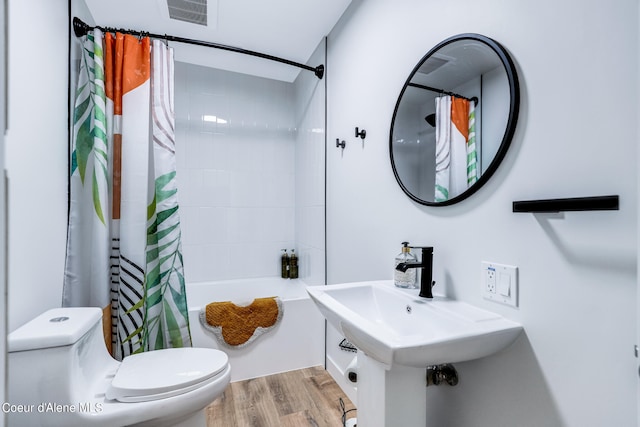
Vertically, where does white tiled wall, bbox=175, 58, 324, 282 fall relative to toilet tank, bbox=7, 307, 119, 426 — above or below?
above

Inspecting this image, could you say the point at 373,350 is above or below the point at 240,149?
below

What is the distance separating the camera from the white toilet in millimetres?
1064

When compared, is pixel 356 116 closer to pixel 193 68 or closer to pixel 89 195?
pixel 89 195

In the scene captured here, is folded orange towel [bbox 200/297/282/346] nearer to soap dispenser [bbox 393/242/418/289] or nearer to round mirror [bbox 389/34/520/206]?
soap dispenser [bbox 393/242/418/289]

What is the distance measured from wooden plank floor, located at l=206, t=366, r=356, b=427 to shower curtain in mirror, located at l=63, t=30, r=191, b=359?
0.49 meters

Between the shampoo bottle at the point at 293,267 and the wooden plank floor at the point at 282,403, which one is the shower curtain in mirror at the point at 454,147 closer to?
the wooden plank floor at the point at 282,403

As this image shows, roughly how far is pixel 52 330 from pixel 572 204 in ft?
5.58

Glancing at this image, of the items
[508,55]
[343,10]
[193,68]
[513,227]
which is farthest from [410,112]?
[193,68]

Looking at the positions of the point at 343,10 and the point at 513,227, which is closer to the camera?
the point at 513,227

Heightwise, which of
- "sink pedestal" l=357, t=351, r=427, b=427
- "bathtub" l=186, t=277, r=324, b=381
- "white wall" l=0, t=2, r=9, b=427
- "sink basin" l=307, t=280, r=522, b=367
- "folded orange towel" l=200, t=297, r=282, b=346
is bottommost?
"bathtub" l=186, t=277, r=324, b=381

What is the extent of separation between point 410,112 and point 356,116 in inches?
20.4

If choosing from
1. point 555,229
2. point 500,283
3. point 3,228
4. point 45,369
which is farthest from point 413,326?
point 45,369

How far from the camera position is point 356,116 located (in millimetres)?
1790

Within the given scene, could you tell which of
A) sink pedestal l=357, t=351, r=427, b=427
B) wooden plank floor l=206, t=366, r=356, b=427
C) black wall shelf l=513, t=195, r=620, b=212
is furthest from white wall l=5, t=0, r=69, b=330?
black wall shelf l=513, t=195, r=620, b=212
